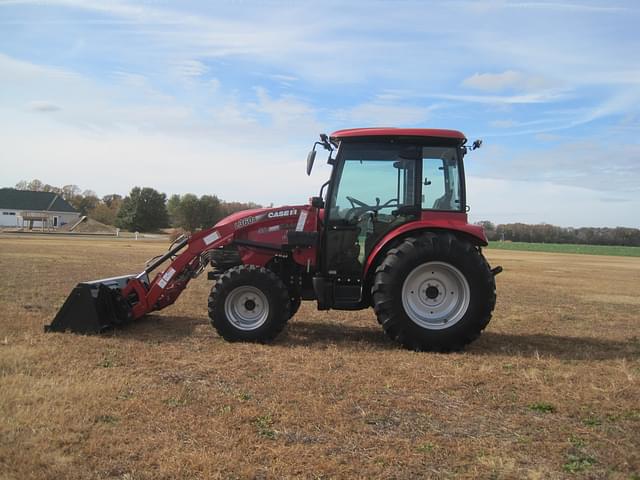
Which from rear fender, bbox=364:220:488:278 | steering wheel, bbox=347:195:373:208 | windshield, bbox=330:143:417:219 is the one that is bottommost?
rear fender, bbox=364:220:488:278

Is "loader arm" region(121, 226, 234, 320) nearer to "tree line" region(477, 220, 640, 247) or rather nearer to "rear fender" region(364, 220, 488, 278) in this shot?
"rear fender" region(364, 220, 488, 278)

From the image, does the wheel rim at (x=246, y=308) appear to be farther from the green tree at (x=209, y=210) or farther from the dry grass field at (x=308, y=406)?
the green tree at (x=209, y=210)

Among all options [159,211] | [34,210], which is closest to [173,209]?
[159,211]

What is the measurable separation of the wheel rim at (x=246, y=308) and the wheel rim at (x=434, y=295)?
1818mm

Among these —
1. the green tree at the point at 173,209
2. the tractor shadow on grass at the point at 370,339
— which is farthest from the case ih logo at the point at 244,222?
the green tree at the point at 173,209

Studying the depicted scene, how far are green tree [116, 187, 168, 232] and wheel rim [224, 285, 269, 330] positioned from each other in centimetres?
7455

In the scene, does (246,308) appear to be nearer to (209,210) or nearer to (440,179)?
(440,179)

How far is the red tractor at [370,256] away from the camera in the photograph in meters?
6.53

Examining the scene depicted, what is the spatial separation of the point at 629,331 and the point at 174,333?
715 centimetres

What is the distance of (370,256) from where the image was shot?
6863mm

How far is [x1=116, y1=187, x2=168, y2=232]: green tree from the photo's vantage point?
77375mm

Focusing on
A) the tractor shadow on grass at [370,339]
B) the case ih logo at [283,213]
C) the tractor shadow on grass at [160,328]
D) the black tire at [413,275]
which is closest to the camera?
the black tire at [413,275]

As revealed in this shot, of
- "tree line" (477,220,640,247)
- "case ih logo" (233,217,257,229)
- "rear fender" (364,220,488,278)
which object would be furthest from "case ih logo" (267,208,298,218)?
"tree line" (477,220,640,247)

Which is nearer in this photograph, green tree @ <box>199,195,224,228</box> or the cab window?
the cab window
